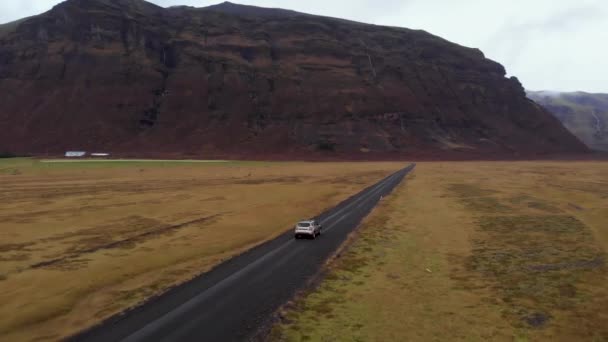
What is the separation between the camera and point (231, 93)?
151375mm

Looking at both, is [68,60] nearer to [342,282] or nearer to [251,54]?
[251,54]

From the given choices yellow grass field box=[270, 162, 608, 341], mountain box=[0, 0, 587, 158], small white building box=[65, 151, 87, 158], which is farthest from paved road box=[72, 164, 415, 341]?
small white building box=[65, 151, 87, 158]

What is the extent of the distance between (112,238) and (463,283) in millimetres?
21148

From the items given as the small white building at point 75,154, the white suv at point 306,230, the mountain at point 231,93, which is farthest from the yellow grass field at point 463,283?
the small white building at point 75,154

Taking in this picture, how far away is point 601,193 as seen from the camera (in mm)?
51812

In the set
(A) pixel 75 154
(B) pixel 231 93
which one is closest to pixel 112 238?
(A) pixel 75 154

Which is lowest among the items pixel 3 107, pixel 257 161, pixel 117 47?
pixel 257 161

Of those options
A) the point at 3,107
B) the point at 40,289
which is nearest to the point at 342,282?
the point at 40,289

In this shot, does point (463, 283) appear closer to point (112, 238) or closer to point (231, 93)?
point (112, 238)

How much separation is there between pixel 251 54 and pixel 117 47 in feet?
152

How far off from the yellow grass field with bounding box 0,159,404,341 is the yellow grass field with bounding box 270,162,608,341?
705 cm

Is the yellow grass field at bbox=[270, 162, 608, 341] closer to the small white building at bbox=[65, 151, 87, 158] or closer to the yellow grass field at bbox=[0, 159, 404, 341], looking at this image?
the yellow grass field at bbox=[0, 159, 404, 341]

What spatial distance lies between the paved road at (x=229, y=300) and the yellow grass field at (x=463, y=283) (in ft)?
3.64

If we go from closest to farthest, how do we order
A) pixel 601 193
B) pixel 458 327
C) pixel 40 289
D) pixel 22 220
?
pixel 458 327 → pixel 40 289 → pixel 22 220 → pixel 601 193
